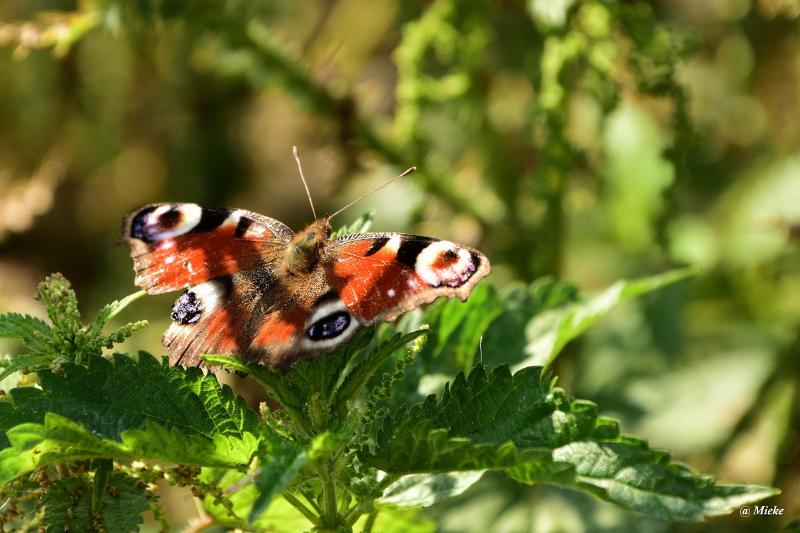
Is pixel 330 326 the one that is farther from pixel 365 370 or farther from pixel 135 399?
pixel 135 399

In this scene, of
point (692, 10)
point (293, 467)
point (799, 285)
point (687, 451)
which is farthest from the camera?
point (692, 10)

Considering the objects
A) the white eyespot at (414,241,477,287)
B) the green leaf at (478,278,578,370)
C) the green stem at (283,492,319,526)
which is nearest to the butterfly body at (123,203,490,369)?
the white eyespot at (414,241,477,287)

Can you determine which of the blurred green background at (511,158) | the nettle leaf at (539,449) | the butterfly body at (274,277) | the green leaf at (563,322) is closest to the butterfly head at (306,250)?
the butterfly body at (274,277)

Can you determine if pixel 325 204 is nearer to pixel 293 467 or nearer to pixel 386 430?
pixel 386 430

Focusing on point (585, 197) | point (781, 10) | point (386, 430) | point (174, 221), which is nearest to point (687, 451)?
point (585, 197)

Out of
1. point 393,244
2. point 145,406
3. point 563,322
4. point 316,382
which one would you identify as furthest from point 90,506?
point 563,322

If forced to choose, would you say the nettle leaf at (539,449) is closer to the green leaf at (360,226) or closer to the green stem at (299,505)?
the green stem at (299,505)
